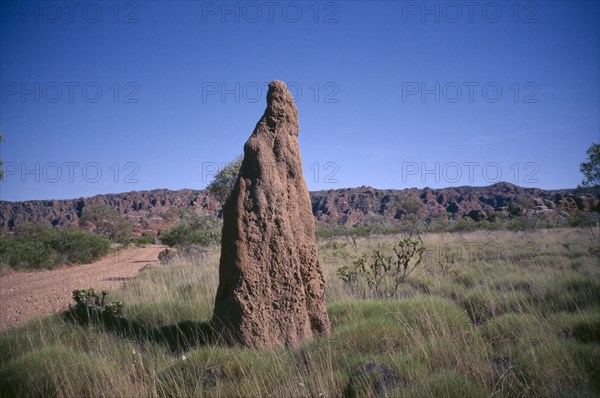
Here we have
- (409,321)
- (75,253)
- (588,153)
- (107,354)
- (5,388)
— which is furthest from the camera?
(75,253)

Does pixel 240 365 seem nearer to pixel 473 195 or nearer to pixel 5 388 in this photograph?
pixel 5 388

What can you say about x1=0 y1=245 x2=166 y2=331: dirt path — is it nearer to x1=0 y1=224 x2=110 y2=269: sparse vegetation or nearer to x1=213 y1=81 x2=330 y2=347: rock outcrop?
x1=0 y1=224 x2=110 y2=269: sparse vegetation

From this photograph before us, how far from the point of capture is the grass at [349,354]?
302 centimetres

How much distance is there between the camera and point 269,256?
15.1 ft

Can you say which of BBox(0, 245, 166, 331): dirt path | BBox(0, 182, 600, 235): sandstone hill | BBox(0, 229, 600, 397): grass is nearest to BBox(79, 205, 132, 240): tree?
BBox(0, 182, 600, 235): sandstone hill

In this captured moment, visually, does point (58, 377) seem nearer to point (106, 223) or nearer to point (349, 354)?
point (349, 354)

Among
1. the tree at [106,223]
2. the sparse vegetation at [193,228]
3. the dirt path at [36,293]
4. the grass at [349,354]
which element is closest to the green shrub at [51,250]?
the dirt path at [36,293]

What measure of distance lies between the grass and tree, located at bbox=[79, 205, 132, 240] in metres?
49.0

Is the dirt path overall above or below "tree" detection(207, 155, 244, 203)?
below

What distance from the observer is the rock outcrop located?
14.4 ft

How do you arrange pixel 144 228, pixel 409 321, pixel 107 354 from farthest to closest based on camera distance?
pixel 144 228, pixel 409 321, pixel 107 354

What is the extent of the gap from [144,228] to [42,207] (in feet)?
177

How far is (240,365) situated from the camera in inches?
135

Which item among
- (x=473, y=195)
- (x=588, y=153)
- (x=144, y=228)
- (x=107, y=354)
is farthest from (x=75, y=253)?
(x=473, y=195)
